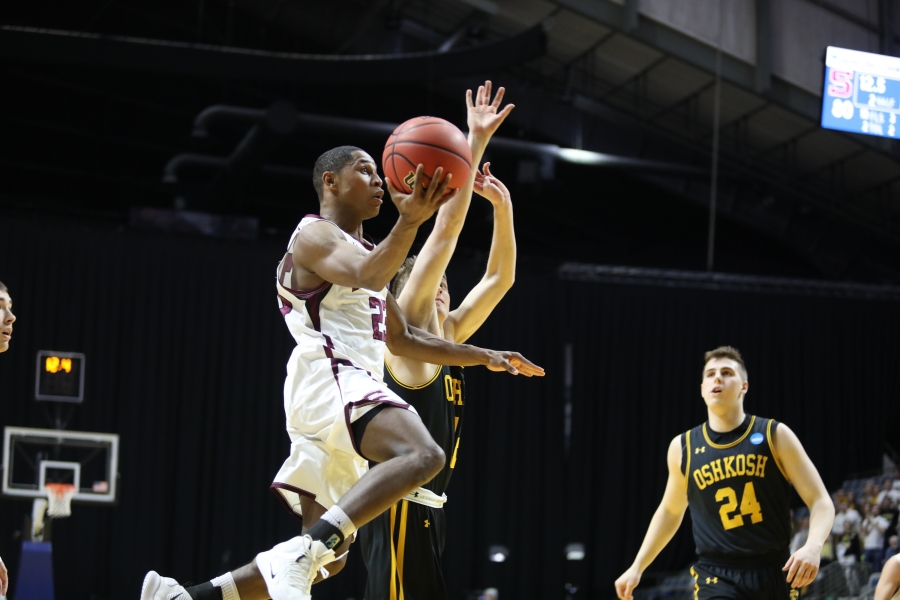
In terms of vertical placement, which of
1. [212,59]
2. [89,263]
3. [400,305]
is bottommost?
[400,305]

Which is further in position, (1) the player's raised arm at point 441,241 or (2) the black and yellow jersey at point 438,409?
(2) the black and yellow jersey at point 438,409

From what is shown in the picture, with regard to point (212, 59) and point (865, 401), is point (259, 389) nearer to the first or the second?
point (212, 59)

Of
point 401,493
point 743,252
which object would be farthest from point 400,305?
point 743,252

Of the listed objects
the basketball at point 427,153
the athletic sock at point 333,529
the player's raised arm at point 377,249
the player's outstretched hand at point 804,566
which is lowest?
the player's outstretched hand at point 804,566

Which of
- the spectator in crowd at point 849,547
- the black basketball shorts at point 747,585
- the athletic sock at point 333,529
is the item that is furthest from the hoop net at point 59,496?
the spectator in crowd at point 849,547

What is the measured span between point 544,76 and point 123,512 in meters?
8.85

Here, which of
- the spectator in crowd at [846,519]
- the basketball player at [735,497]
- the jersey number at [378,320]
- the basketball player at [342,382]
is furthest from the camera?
the spectator in crowd at [846,519]

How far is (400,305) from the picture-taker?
13.8 ft

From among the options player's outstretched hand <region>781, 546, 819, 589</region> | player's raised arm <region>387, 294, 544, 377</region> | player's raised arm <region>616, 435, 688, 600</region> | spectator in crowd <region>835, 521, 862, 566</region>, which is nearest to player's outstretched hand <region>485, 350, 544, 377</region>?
player's raised arm <region>387, 294, 544, 377</region>

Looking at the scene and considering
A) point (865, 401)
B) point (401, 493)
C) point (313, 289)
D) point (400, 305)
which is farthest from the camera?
point (865, 401)

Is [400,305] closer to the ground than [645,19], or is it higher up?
closer to the ground

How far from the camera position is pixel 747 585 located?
466 centimetres

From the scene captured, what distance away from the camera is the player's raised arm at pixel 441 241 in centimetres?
402

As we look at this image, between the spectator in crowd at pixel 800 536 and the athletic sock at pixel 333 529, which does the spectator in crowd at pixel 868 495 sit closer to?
the spectator in crowd at pixel 800 536
